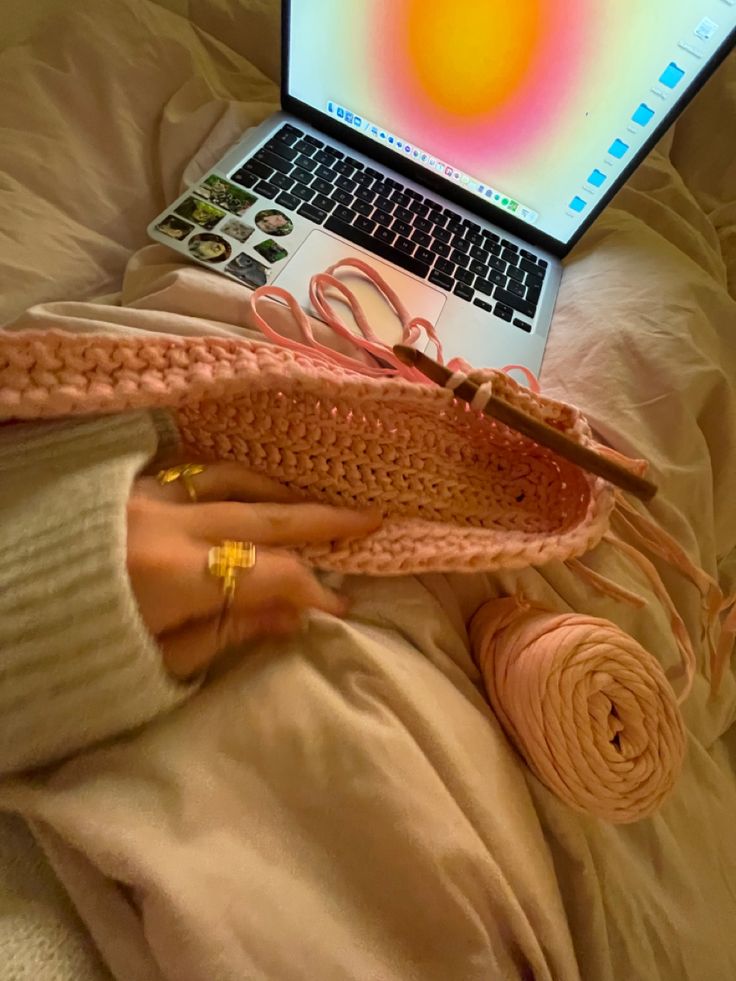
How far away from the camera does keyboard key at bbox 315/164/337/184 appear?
0.71m

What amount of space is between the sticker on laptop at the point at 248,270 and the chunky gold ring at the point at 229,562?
276 millimetres

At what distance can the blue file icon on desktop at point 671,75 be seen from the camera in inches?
24.2

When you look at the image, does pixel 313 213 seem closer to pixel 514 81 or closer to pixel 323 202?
pixel 323 202

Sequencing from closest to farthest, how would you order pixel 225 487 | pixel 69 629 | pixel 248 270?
pixel 69 629, pixel 225 487, pixel 248 270

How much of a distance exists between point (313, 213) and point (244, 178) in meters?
0.08

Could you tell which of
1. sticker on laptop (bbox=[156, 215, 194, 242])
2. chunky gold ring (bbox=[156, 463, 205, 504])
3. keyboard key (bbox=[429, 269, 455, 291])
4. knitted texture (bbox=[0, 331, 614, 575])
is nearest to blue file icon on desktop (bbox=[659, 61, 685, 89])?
keyboard key (bbox=[429, 269, 455, 291])

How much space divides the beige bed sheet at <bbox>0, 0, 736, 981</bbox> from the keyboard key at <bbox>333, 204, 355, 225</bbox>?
15 cm

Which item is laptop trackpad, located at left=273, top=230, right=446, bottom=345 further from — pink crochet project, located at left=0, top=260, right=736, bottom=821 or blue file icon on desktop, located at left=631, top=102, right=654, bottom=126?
blue file icon on desktop, located at left=631, top=102, right=654, bottom=126

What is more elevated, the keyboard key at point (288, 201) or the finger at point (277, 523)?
the keyboard key at point (288, 201)

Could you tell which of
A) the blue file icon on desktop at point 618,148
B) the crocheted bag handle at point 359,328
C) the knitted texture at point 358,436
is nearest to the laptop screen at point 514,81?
the blue file icon on desktop at point 618,148

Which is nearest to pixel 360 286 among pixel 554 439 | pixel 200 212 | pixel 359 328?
pixel 359 328

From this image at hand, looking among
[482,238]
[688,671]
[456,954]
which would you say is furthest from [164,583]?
[482,238]

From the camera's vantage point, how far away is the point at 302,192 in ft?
2.23

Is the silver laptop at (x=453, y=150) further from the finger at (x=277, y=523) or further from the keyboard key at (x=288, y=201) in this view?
the finger at (x=277, y=523)
